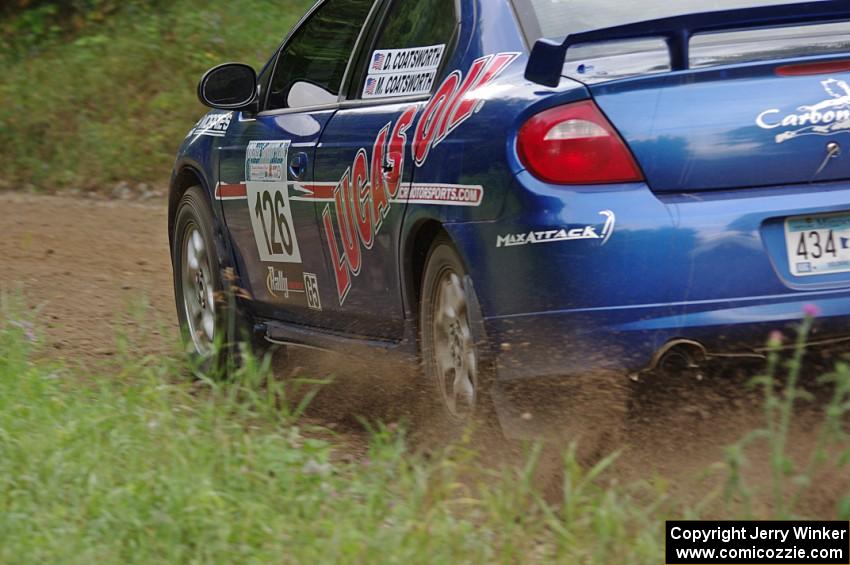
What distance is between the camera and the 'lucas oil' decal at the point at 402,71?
185 inches

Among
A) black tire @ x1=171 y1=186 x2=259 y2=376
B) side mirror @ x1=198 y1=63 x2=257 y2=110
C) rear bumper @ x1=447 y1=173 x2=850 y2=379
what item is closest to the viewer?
rear bumper @ x1=447 y1=173 x2=850 y2=379

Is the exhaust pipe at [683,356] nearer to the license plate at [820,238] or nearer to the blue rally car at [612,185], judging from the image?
the blue rally car at [612,185]

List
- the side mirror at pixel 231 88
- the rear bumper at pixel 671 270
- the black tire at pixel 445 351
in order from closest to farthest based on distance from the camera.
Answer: the rear bumper at pixel 671 270 < the black tire at pixel 445 351 < the side mirror at pixel 231 88

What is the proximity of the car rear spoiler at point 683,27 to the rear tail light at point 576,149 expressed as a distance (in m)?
0.12

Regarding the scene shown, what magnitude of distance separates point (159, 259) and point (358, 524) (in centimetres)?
689

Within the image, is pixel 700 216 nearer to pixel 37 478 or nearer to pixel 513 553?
pixel 513 553

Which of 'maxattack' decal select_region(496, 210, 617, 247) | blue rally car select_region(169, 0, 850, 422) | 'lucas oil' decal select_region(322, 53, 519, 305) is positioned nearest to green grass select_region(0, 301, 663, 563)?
blue rally car select_region(169, 0, 850, 422)

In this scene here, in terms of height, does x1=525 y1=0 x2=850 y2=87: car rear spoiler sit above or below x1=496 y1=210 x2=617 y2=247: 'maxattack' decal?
above

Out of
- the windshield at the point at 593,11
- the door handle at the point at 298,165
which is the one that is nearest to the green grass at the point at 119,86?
the door handle at the point at 298,165

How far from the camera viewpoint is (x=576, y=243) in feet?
12.5

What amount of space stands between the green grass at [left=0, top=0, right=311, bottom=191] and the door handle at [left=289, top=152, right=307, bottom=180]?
7889mm

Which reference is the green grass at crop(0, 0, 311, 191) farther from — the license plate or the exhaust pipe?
the license plate

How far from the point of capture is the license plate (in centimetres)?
381

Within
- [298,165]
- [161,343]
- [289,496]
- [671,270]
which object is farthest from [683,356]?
[161,343]
